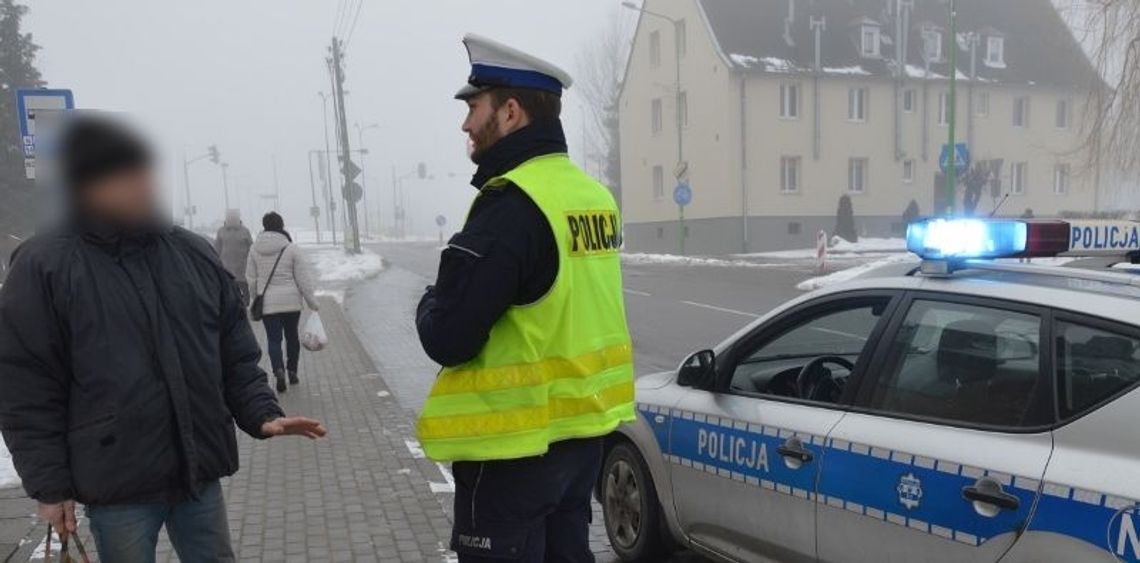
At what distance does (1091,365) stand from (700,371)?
156cm

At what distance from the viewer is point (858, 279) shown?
325cm

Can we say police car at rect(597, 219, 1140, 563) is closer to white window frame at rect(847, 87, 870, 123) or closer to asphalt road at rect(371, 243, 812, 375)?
asphalt road at rect(371, 243, 812, 375)

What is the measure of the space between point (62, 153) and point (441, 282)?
1120mm

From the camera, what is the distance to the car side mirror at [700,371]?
11.9 ft

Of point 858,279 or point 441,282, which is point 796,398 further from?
point 441,282

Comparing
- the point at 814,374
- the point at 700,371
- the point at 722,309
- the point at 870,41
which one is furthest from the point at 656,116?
the point at 814,374

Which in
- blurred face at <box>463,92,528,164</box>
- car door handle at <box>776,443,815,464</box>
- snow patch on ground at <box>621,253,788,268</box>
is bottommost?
snow patch on ground at <box>621,253,788,268</box>

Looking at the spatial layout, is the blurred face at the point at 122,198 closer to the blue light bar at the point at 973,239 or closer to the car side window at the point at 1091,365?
the blue light bar at the point at 973,239

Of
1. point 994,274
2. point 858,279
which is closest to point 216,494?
point 858,279

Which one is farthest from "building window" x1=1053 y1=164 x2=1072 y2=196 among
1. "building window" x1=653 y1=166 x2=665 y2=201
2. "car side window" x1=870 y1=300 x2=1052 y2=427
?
"car side window" x1=870 y1=300 x2=1052 y2=427

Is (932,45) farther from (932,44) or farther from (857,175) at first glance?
(857,175)

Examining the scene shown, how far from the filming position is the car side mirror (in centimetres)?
362

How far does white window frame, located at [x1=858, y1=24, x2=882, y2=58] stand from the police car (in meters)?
36.2

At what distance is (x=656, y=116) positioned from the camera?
38938 mm
